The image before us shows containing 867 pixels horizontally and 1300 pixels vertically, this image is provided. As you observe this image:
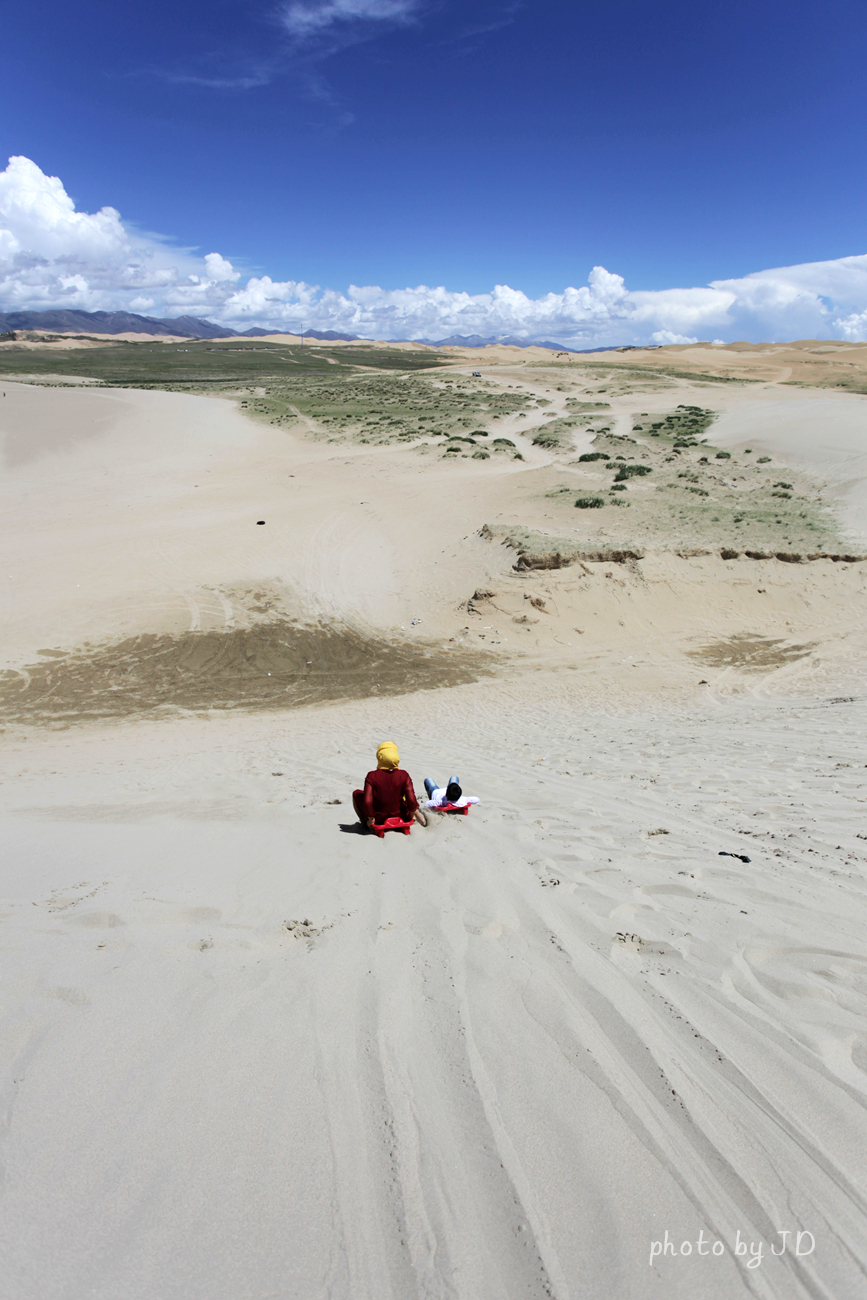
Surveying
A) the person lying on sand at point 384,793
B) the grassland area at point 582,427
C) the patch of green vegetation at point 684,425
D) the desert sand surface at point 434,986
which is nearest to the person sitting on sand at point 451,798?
the desert sand surface at point 434,986

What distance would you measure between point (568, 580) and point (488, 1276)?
1447cm

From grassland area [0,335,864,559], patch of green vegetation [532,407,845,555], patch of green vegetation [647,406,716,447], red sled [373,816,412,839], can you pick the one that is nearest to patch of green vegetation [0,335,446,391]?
grassland area [0,335,864,559]

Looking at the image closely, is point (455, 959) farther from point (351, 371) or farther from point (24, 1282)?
point (351, 371)

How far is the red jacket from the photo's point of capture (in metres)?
5.24

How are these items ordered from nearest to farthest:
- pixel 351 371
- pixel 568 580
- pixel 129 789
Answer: pixel 129 789, pixel 568 580, pixel 351 371

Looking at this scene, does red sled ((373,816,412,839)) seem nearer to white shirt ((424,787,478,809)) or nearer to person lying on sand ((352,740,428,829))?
person lying on sand ((352,740,428,829))

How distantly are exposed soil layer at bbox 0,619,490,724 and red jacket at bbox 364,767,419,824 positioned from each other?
646 cm

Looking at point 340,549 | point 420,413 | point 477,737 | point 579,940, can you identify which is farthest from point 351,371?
point 579,940

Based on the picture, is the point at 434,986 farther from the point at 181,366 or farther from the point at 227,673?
the point at 181,366

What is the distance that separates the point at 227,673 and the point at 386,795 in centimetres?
807

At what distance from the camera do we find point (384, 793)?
17.2 feet

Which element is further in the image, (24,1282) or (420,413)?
(420,413)

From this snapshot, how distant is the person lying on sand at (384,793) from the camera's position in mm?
5230

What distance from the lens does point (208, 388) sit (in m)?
53.2
